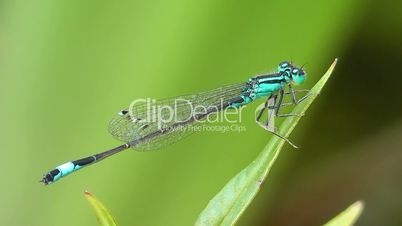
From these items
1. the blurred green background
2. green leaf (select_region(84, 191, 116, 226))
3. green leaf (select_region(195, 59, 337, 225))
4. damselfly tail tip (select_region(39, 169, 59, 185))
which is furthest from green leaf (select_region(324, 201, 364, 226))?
damselfly tail tip (select_region(39, 169, 59, 185))

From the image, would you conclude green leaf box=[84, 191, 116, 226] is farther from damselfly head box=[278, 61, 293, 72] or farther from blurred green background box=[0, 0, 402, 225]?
damselfly head box=[278, 61, 293, 72]

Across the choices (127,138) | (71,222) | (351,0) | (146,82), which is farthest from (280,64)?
(71,222)

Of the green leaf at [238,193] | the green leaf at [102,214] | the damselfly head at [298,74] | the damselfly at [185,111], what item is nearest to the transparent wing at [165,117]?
the damselfly at [185,111]

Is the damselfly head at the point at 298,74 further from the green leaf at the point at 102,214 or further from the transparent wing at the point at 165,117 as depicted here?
the green leaf at the point at 102,214

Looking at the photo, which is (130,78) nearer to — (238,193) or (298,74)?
(298,74)

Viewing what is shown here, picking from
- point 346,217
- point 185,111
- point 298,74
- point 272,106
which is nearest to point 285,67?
point 298,74
